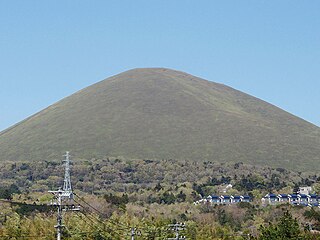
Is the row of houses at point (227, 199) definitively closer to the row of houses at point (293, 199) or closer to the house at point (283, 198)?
the row of houses at point (293, 199)

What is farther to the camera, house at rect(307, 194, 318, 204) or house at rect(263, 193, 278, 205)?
house at rect(307, 194, 318, 204)

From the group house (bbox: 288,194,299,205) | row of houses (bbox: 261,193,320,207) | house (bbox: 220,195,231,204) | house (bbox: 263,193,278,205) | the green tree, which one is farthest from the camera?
house (bbox: 220,195,231,204)

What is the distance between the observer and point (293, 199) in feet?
454

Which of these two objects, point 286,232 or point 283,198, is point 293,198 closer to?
point 283,198

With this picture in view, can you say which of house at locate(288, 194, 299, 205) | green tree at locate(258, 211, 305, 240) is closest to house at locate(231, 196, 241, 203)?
house at locate(288, 194, 299, 205)

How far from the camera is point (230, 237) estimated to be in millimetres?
86688

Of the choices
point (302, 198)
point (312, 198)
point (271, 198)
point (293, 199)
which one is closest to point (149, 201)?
point (271, 198)

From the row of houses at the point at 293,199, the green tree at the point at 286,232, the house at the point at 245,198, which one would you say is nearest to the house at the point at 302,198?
the row of houses at the point at 293,199

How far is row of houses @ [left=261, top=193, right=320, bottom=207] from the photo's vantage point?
13400 centimetres

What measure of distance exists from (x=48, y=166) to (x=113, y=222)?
365ft

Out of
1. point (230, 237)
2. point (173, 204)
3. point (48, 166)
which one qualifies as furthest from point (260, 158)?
point (230, 237)

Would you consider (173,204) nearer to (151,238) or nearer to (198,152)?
(151,238)

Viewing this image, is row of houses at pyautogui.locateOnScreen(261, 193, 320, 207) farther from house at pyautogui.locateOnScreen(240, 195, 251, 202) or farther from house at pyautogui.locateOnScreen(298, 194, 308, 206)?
house at pyautogui.locateOnScreen(240, 195, 251, 202)

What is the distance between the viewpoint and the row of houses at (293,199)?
134 m
